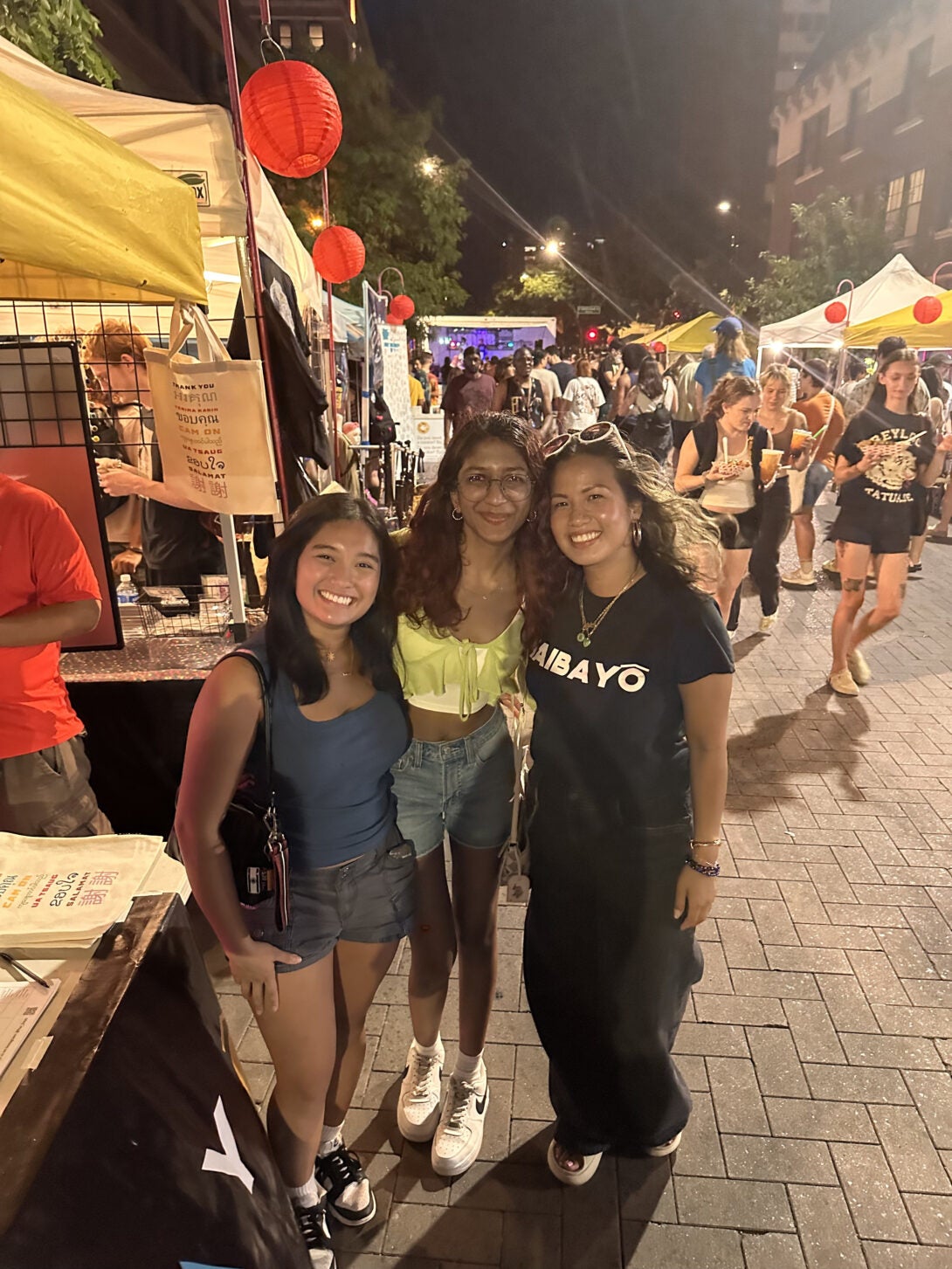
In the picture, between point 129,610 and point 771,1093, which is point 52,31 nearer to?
point 129,610

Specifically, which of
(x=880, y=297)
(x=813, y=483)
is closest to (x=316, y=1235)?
(x=813, y=483)

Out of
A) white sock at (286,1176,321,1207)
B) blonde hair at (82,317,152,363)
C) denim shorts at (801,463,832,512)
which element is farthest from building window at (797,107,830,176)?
white sock at (286,1176,321,1207)

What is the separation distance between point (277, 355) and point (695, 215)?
1921 inches

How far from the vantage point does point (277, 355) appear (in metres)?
3.63

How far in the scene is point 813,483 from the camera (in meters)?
8.22

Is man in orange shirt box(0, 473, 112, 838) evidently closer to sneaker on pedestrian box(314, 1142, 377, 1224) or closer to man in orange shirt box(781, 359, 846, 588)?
sneaker on pedestrian box(314, 1142, 377, 1224)

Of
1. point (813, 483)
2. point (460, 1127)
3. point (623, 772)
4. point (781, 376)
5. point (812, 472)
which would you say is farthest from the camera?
point (812, 472)

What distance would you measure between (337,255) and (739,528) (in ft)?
16.8

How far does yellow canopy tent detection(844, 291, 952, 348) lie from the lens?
1009 cm

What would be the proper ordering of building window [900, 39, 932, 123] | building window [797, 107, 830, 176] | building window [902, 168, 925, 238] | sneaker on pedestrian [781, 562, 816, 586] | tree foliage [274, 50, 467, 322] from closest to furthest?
sneaker on pedestrian [781, 562, 816, 586], tree foliage [274, 50, 467, 322], building window [902, 168, 925, 238], building window [900, 39, 932, 123], building window [797, 107, 830, 176]

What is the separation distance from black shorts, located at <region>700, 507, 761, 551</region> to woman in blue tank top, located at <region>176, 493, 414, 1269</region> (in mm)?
4057

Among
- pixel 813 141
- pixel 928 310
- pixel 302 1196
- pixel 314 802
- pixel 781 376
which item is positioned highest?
pixel 813 141

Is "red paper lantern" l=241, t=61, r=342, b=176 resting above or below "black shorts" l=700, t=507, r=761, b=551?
above

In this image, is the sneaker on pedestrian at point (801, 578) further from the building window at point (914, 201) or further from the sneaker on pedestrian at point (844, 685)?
the building window at point (914, 201)
